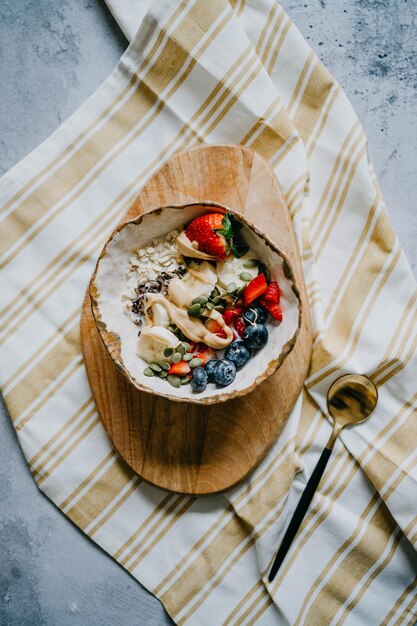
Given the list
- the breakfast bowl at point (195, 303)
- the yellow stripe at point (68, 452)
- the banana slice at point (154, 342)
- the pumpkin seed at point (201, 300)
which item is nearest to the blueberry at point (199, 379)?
the breakfast bowl at point (195, 303)

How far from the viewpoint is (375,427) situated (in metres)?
2.01

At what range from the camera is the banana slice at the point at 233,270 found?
73.9 inches

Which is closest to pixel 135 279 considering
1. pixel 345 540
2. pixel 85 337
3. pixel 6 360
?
pixel 85 337

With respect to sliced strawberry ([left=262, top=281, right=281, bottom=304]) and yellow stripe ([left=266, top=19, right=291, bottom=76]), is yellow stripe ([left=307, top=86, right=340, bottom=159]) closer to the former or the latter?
yellow stripe ([left=266, top=19, right=291, bottom=76])

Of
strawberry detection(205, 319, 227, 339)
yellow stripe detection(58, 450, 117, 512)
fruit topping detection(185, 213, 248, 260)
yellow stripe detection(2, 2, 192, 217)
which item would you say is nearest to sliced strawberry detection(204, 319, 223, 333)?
→ strawberry detection(205, 319, 227, 339)

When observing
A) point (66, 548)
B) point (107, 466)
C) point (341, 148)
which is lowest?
point (66, 548)

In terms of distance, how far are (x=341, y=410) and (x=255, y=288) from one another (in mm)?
568

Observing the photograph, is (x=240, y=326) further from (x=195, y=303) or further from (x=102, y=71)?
(x=102, y=71)

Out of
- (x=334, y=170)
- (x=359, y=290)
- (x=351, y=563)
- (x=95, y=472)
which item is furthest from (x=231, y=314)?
(x=351, y=563)

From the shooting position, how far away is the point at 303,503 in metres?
Answer: 2.00

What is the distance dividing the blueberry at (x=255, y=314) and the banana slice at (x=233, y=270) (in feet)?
0.29

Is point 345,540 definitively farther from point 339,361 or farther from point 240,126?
point 240,126

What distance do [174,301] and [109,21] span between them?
1186mm

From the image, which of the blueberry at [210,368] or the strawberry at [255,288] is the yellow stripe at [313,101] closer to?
the strawberry at [255,288]
